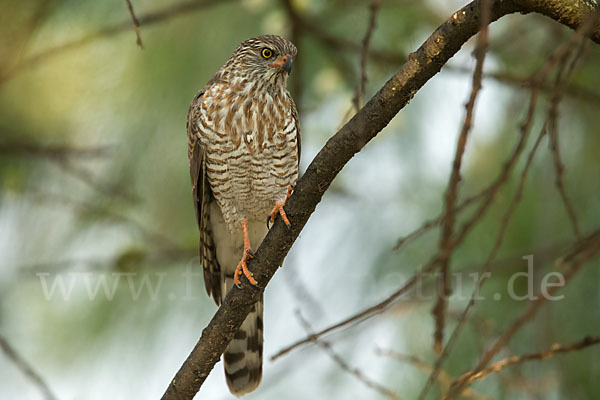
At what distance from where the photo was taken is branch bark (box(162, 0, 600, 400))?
2.05m

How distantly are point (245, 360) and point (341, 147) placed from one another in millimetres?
1663

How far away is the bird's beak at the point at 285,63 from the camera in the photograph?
10.9 feet

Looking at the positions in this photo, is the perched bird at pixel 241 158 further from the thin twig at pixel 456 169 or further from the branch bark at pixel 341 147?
the thin twig at pixel 456 169

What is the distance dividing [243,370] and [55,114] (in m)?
1.94

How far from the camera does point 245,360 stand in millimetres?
3506

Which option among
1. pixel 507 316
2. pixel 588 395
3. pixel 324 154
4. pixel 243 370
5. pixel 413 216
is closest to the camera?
pixel 324 154

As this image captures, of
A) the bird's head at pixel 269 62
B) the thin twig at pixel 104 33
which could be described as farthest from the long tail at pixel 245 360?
the thin twig at pixel 104 33

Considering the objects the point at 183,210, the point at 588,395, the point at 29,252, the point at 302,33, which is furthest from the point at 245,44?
the point at 588,395

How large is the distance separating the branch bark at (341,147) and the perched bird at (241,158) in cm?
65

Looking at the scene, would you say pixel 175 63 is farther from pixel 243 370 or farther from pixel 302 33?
pixel 243 370

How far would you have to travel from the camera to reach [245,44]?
11.5 ft

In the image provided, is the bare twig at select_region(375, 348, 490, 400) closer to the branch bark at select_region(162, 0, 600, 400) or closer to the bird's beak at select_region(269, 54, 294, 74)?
the branch bark at select_region(162, 0, 600, 400)

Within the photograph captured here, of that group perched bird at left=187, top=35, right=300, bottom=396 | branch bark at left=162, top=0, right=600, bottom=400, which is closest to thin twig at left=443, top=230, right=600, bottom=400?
branch bark at left=162, top=0, right=600, bottom=400

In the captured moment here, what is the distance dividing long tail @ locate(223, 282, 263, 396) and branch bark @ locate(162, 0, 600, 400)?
36.3 inches
